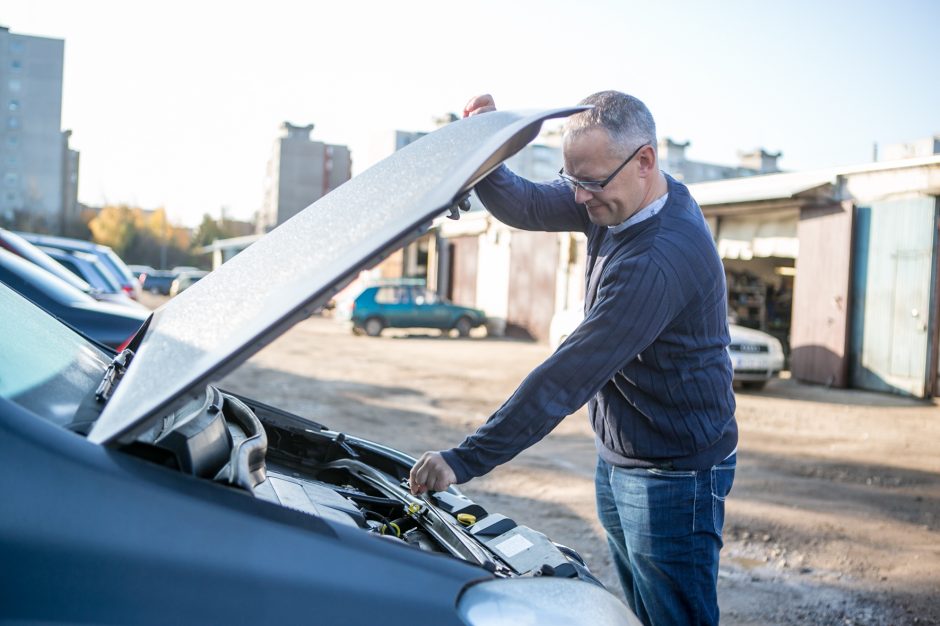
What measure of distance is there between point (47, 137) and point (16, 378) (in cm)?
8015

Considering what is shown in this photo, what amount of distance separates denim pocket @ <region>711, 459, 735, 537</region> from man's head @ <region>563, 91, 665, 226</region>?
810 millimetres

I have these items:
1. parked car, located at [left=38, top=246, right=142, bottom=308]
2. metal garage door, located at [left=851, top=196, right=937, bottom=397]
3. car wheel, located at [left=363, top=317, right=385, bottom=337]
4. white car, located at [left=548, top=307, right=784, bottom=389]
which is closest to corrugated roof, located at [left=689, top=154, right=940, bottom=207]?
metal garage door, located at [left=851, top=196, right=937, bottom=397]

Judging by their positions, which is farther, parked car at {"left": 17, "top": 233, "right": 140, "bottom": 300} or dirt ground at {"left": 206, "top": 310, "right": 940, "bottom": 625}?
parked car at {"left": 17, "top": 233, "right": 140, "bottom": 300}

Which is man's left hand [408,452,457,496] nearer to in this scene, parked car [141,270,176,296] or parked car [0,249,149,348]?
parked car [0,249,149,348]

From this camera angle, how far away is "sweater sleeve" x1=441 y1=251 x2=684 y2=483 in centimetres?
212

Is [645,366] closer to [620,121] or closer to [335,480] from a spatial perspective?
[620,121]

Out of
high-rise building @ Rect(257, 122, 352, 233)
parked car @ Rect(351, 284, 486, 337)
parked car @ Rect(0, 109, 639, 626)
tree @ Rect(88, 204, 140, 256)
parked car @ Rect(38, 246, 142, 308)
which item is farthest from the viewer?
tree @ Rect(88, 204, 140, 256)

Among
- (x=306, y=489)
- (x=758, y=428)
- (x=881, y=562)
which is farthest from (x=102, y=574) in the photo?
(x=758, y=428)

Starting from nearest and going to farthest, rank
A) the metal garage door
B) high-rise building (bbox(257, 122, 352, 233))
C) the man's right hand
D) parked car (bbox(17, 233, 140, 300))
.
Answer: the man's right hand, the metal garage door, parked car (bbox(17, 233, 140, 300)), high-rise building (bbox(257, 122, 352, 233))

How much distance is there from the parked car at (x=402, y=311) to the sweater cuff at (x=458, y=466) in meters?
19.9

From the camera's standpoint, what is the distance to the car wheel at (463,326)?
75.9ft

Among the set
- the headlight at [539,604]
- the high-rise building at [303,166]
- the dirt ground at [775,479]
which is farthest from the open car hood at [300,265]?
the high-rise building at [303,166]

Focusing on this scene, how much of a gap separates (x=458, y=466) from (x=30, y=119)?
80.8m

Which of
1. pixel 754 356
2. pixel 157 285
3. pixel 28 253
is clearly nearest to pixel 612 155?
pixel 28 253
